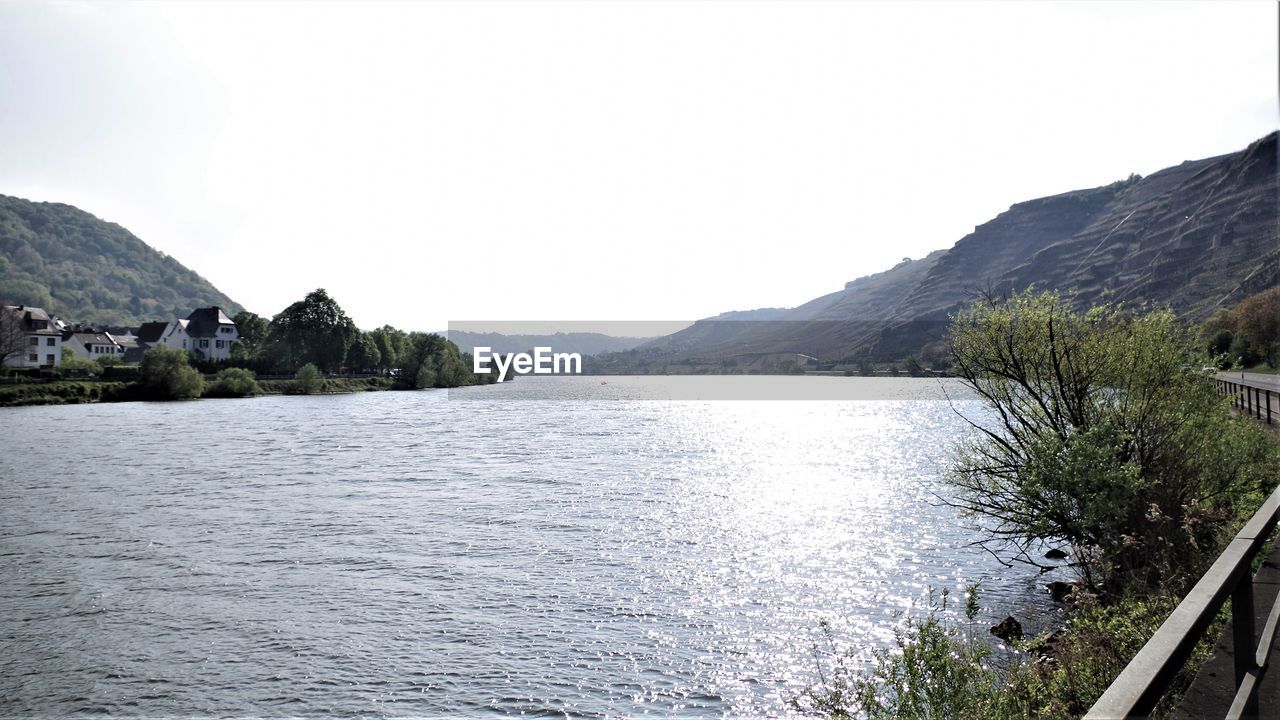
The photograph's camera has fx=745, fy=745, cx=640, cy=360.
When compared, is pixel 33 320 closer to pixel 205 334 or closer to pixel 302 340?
pixel 205 334

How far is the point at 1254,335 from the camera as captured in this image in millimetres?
90562

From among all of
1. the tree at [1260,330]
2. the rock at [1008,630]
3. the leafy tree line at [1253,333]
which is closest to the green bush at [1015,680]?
the rock at [1008,630]

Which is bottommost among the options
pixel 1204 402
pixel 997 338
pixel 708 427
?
pixel 708 427

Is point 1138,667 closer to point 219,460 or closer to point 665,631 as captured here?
point 665,631

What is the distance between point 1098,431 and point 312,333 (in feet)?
561

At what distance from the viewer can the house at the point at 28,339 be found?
127 meters

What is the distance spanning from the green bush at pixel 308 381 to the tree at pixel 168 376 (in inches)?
929

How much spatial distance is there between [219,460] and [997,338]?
5675 cm

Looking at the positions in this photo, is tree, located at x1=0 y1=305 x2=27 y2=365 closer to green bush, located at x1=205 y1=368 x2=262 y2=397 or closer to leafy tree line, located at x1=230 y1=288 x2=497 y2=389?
green bush, located at x1=205 y1=368 x2=262 y2=397

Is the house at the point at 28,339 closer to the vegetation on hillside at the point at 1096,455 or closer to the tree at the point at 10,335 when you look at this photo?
the tree at the point at 10,335

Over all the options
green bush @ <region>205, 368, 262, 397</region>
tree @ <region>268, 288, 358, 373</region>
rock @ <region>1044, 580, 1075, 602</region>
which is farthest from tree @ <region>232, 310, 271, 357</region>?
rock @ <region>1044, 580, 1075, 602</region>

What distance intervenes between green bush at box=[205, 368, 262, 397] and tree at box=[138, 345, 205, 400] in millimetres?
8489

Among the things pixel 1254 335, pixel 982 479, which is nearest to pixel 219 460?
pixel 982 479

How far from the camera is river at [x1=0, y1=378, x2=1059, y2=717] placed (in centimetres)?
1875
